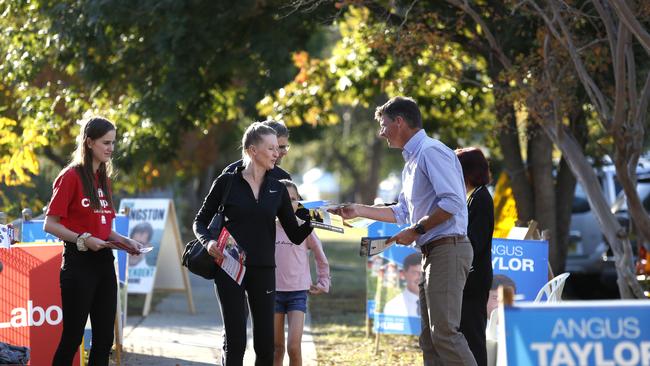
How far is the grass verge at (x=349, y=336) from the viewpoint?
9992mm

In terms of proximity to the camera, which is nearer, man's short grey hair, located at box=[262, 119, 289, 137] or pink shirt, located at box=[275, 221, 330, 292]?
man's short grey hair, located at box=[262, 119, 289, 137]

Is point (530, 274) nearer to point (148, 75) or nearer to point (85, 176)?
point (85, 176)

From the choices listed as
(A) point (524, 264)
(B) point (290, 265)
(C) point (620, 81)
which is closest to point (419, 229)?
(B) point (290, 265)

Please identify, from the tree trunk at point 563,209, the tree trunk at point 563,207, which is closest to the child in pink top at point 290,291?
the tree trunk at point 563,207

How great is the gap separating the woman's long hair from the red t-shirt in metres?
0.03

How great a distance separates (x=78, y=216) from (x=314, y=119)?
8.23 metres

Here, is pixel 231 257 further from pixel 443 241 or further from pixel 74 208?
pixel 443 241

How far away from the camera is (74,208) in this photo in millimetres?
6555

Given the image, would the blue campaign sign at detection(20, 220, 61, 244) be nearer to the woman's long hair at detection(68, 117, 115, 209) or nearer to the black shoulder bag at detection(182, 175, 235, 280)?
the woman's long hair at detection(68, 117, 115, 209)

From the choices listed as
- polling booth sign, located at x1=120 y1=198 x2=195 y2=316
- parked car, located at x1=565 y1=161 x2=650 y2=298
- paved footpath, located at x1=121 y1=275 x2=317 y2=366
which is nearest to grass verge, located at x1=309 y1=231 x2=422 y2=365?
paved footpath, located at x1=121 y1=275 x2=317 y2=366

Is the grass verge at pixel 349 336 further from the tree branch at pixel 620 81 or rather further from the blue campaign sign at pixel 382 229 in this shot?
the tree branch at pixel 620 81

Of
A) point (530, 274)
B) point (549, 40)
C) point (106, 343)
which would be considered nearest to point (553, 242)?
point (549, 40)

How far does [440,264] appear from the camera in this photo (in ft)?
20.4

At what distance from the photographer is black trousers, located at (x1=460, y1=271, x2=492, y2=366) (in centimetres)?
700
